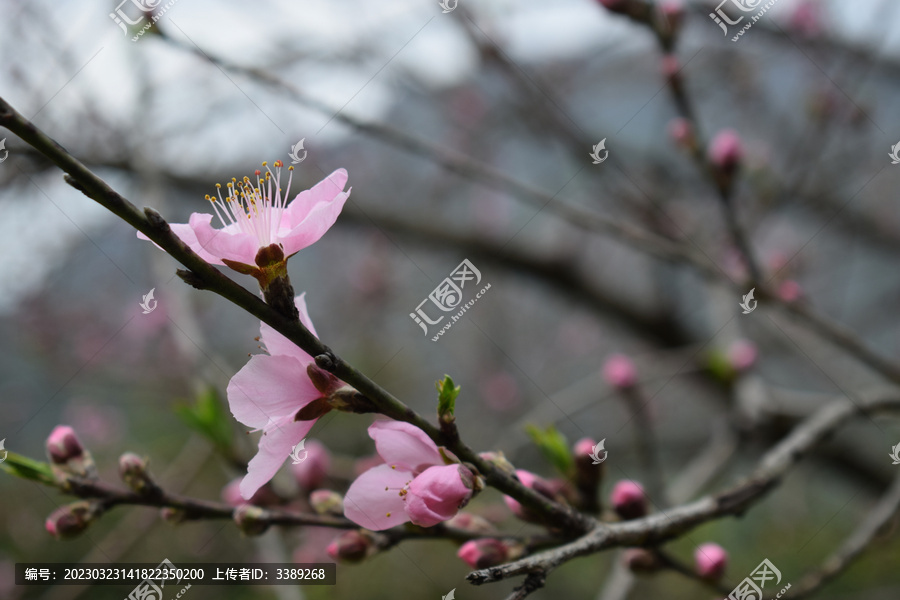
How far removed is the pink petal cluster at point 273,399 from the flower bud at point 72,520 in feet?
1.28

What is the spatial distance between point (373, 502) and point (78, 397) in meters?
5.60

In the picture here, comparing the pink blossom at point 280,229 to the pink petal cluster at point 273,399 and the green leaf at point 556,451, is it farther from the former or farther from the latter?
the green leaf at point 556,451

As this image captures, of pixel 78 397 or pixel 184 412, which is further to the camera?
pixel 78 397

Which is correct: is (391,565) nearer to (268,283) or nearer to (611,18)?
(611,18)

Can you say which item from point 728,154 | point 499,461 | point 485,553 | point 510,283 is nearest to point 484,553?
point 485,553

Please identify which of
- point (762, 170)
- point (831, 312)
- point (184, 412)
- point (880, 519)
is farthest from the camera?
point (831, 312)

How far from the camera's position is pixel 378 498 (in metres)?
0.81

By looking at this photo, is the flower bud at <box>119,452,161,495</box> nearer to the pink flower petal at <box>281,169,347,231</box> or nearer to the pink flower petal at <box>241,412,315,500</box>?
the pink flower petal at <box>241,412,315,500</box>

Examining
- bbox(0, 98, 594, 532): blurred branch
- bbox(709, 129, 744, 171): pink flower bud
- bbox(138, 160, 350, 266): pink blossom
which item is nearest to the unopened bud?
bbox(0, 98, 594, 532): blurred branch

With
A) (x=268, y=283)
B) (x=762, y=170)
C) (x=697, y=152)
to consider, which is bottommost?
(x=268, y=283)

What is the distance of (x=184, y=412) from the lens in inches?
48.3

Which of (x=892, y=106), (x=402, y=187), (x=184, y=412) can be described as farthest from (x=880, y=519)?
(x=892, y=106)

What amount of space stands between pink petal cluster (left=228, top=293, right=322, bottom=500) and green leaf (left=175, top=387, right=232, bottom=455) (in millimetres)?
544

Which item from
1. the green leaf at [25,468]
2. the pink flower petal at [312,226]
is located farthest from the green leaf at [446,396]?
the green leaf at [25,468]
